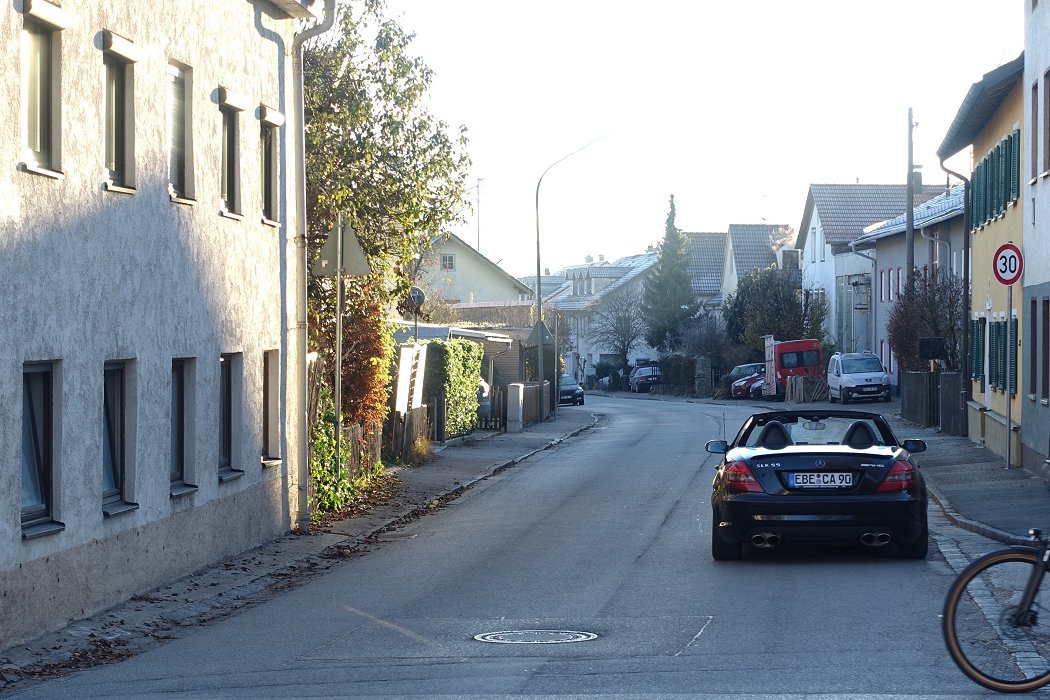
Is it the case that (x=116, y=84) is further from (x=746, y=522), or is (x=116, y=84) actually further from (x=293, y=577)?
(x=746, y=522)

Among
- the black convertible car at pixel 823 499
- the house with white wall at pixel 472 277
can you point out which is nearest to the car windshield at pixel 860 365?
the house with white wall at pixel 472 277

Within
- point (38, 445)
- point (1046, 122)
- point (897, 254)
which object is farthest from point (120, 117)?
point (897, 254)

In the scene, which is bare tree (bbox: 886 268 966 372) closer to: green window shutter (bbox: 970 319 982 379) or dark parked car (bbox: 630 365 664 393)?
green window shutter (bbox: 970 319 982 379)

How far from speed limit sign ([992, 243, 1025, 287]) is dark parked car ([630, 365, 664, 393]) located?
6020 centimetres

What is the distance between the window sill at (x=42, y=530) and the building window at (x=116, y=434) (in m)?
1.41

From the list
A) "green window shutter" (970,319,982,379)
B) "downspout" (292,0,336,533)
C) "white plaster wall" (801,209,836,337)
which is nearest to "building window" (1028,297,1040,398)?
"green window shutter" (970,319,982,379)

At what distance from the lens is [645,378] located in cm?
8131

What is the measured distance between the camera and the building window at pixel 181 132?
1328 cm

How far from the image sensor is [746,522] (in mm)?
12383

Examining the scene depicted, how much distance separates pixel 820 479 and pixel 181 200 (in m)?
6.03

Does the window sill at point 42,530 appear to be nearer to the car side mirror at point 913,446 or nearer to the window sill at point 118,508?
the window sill at point 118,508

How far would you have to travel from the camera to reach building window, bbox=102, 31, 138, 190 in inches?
463

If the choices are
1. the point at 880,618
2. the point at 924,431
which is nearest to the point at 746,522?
the point at 880,618

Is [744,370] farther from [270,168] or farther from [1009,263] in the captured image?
[270,168]
